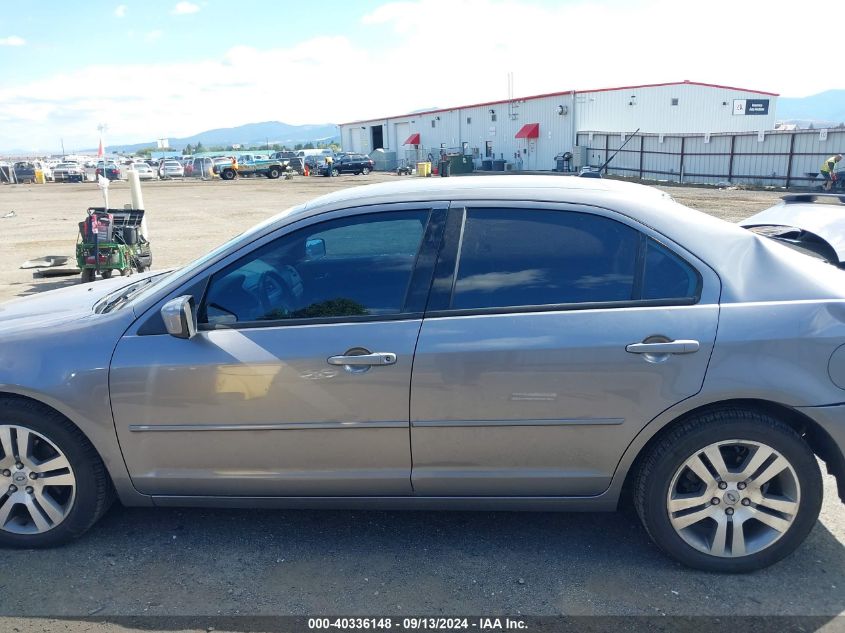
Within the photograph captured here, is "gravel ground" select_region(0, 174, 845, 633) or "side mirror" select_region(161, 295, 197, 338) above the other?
"side mirror" select_region(161, 295, 197, 338)

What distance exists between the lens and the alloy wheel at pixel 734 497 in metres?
2.96

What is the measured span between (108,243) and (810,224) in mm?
8235

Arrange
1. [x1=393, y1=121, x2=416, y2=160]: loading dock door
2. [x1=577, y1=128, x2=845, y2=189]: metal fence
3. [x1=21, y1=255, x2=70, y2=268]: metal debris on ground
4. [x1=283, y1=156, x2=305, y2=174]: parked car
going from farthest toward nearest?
[x1=393, y1=121, x2=416, y2=160]: loading dock door
[x1=283, y1=156, x2=305, y2=174]: parked car
[x1=577, y1=128, x2=845, y2=189]: metal fence
[x1=21, y1=255, x2=70, y2=268]: metal debris on ground

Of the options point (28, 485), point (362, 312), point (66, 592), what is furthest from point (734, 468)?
point (28, 485)

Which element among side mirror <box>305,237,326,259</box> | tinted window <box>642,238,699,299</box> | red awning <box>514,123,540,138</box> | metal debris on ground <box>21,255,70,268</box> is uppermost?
red awning <box>514,123,540,138</box>

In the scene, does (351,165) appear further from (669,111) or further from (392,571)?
(392,571)

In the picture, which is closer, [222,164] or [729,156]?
[729,156]

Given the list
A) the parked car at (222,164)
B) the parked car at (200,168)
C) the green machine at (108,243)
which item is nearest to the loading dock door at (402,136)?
the parked car at (222,164)

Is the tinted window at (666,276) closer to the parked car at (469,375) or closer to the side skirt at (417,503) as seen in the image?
the parked car at (469,375)

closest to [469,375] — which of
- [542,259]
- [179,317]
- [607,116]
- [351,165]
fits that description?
[542,259]

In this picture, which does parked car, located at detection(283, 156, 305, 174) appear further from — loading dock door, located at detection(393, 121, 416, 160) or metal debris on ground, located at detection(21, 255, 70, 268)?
metal debris on ground, located at detection(21, 255, 70, 268)

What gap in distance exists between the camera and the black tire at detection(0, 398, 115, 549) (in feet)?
10.3

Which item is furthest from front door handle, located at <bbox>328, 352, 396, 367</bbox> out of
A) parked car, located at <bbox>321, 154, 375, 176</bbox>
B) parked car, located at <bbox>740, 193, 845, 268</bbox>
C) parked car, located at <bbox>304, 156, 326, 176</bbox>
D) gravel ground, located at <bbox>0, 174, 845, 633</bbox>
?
parked car, located at <bbox>304, 156, 326, 176</bbox>

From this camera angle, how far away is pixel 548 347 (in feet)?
9.52
